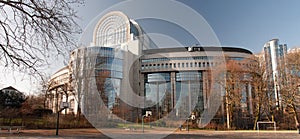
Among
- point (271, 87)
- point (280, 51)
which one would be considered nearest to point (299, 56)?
point (271, 87)


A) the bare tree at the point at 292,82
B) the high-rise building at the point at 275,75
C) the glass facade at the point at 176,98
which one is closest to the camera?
the bare tree at the point at 292,82

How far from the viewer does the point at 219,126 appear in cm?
2727

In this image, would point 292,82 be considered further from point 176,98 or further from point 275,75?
point 176,98

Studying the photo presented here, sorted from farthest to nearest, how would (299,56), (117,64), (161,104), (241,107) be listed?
1. (117,64)
2. (161,104)
3. (241,107)
4. (299,56)

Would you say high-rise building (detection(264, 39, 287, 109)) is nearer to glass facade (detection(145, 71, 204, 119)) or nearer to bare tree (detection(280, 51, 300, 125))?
bare tree (detection(280, 51, 300, 125))

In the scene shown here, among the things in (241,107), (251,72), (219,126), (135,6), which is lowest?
(219,126)

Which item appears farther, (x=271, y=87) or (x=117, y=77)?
(x=117, y=77)

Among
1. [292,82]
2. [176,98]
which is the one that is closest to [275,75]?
[292,82]

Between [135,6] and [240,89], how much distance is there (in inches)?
755

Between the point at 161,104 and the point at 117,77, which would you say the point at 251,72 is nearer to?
the point at 161,104

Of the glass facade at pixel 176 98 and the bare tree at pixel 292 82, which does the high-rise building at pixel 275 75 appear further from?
the glass facade at pixel 176 98

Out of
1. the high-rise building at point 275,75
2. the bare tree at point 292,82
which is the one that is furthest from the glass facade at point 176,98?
the bare tree at point 292,82

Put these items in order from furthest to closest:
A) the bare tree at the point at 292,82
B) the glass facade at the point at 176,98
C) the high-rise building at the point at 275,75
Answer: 1. the glass facade at the point at 176,98
2. the high-rise building at the point at 275,75
3. the bare tree at the point at 292,82

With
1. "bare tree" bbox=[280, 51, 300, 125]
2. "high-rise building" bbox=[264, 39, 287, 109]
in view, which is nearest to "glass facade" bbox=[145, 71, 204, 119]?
"high-rise building" bbox=[264, 39, 287, 109]
